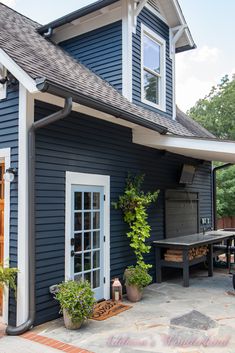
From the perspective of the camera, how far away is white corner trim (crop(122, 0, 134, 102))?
629 cm

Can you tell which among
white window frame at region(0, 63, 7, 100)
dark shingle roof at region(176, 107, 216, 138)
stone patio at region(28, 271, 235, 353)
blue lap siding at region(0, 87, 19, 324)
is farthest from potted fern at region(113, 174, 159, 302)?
dark shingle roof at region(176, 107, 216, 138)

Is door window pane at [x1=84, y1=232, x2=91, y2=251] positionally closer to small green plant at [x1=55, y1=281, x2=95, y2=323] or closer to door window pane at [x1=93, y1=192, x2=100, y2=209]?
door window pane at [x1=93, y1=192, x2=100, y2=209]

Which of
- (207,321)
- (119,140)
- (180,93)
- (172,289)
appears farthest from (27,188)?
(180,93)

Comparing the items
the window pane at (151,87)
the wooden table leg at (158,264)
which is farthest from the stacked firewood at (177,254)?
the window pane at (151,87)

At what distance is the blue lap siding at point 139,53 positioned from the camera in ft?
21.3

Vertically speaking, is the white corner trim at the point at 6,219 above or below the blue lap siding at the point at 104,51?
below

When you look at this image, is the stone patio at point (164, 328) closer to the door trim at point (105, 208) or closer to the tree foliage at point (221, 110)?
the door trim at point (105, 208)

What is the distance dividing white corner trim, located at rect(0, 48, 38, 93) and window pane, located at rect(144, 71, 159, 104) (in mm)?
3346

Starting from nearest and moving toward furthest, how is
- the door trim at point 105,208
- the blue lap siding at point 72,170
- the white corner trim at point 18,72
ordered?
1. the white corner trim at point 18,72
2. the blue lap siding at point 72,170
3. the door trim at point 105,208

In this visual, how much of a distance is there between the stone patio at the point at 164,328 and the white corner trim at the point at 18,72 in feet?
9.21

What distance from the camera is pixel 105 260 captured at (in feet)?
17.9

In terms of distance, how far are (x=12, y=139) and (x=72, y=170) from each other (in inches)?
36.8

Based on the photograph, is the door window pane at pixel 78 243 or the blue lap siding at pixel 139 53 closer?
the door window pane at pixel 78 243

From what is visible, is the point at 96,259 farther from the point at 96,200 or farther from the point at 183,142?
the point at 183,142
